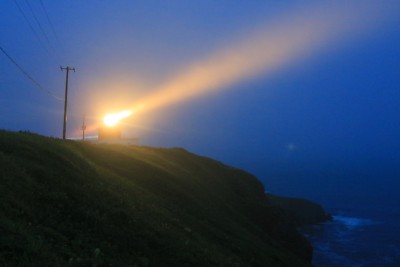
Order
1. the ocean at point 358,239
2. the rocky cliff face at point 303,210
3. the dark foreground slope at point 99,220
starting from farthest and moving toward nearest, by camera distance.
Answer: the rocky cliff face at point 303,210, the ocean at point 358,239, the dark foreground slope at point 99,220

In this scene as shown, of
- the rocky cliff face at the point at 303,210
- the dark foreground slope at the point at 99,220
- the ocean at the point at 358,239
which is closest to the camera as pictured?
the dark foreground slope at the point at 99,220

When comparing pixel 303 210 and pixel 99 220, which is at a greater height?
pixel 99 220

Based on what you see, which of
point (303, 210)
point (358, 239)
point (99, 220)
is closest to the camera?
point (99, 220)

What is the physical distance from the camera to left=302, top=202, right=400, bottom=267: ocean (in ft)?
191

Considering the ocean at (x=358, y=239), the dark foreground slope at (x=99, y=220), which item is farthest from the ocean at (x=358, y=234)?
the dark foreground slope at (x=99, y=220)

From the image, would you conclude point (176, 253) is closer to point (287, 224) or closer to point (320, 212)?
point (287, 224)

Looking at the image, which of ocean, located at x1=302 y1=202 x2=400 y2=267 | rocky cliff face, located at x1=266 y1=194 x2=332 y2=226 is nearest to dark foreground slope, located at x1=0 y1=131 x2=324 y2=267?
ocean, located at x1=302 y1=202 x2=400 y2=267

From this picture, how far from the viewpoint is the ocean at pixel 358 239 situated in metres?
58.3

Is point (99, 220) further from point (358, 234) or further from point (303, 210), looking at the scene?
point (303, 210)

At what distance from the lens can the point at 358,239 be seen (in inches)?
2906

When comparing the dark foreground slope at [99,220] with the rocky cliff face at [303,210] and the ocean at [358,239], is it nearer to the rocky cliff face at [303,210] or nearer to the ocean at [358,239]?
the ocean at [358,239]

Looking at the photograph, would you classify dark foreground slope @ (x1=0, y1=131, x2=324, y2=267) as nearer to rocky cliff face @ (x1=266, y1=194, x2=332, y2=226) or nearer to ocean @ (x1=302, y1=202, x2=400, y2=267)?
ocean @ (x1=302, y1=202, x2=400, y2=267)

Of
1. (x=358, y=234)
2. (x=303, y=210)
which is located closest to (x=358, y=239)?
(x=358, y=234)

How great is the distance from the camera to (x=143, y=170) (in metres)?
33.3
